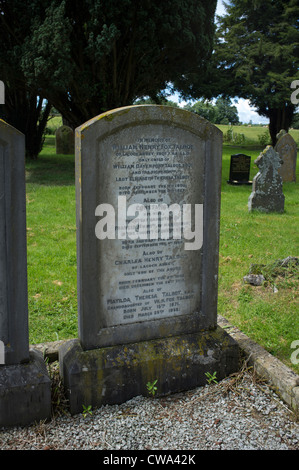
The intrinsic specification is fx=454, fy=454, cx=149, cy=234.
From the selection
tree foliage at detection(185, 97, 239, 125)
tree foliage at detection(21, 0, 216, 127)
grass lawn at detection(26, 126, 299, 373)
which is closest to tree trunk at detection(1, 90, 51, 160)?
tree foliage at detection(21, 0, 216, 127)

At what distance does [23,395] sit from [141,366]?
0.84m

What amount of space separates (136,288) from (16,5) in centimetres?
1198

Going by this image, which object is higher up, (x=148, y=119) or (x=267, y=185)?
(x=148, y=119)

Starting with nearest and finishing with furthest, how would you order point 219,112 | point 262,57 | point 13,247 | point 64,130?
1. point 13,247
2. point 64,130
3. point 262,57
4. point 219,112

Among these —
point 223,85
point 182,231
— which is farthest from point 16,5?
point 223,85

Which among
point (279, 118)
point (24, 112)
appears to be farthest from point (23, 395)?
point (279, 118)

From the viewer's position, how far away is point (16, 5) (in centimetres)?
1263

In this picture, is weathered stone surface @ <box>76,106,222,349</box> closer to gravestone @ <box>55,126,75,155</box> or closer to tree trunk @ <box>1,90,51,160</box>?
tree trunk @ <box>1,90,51,160</box>

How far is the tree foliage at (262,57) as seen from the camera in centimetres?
2667

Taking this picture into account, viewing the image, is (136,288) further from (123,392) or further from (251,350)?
(251,350)

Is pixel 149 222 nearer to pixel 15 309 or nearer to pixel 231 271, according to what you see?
pixel 15 309

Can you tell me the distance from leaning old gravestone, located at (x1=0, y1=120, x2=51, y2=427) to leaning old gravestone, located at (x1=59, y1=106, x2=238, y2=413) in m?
0.24

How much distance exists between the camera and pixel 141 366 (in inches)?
131
